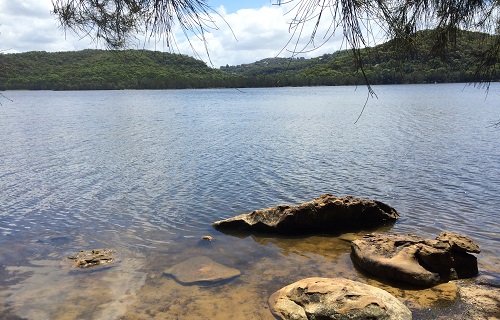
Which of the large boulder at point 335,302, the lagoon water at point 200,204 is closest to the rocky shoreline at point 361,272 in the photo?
the large boulder at point 335,302

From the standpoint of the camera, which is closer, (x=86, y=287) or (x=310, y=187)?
(x=86, y=287)

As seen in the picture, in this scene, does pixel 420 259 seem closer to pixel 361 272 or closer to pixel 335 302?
pixel 361 272

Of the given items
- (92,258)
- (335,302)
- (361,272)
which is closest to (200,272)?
(92,258)

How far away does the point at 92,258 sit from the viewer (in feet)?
29.8

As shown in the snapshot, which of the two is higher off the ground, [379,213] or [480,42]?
[480,42]

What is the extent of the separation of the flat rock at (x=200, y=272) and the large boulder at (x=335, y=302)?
142 centimetres

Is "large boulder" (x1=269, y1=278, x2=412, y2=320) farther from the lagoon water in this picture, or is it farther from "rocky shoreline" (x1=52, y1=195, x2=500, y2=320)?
the lagoon water

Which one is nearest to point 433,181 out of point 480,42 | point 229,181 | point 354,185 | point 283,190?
point 354,185

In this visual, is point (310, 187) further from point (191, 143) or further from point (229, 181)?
point (191, 143)

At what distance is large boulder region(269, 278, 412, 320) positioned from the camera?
19.7 feet

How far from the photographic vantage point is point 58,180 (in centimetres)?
1672

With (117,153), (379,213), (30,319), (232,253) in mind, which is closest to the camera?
(30,319)

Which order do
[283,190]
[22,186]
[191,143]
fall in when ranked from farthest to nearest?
1. [191,143]
2. [22,186]
3. [283,190]

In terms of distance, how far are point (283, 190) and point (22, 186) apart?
996cm
